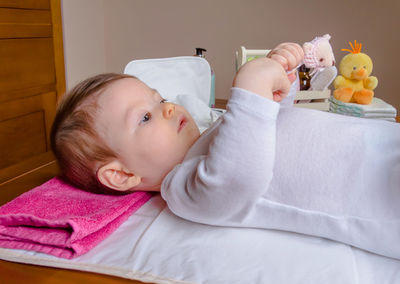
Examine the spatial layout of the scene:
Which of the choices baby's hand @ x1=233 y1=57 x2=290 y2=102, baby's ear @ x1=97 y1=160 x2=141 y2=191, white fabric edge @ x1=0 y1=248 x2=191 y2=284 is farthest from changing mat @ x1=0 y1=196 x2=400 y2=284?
baby's hand @ x1=233 y1=57 x2=290 y2=102

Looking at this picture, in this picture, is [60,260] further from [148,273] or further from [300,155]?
[300,155]

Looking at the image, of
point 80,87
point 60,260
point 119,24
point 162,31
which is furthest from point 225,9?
point 60,260

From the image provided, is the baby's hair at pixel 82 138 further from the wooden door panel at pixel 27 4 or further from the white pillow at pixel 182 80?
the wooden door panel at pixel 27 4

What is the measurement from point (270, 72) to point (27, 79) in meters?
1.59

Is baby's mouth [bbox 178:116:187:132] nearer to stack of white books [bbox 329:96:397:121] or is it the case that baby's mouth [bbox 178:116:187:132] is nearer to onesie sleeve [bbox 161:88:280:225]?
onesie sleeve [bbox 161:88:280:225]

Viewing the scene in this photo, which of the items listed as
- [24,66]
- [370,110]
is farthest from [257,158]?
[24,66]

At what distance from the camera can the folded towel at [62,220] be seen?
63 centimetres

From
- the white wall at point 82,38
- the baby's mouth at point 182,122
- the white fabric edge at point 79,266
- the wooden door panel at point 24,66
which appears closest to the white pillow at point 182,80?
the baby's mouth at point 182,122

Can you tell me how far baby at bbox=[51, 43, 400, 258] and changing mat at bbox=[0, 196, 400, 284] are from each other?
23 millimetres

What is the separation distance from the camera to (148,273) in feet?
1.91

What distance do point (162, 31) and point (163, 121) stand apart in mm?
2075

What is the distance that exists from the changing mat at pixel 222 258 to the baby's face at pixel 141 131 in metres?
0.13

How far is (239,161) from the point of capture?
609 mm

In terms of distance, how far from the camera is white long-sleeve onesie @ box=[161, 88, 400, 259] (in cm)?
61
